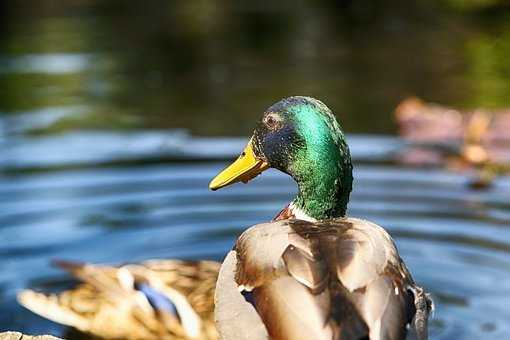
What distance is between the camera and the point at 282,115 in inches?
167

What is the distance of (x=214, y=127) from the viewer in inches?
374

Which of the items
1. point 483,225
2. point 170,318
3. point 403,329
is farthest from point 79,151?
point 403,329

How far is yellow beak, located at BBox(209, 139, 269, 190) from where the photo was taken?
14.6ft

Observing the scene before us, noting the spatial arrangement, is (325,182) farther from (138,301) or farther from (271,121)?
(138,301)

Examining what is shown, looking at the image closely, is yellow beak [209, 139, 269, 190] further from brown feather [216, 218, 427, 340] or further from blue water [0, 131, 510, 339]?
blue water [0, 131, 510, 339]

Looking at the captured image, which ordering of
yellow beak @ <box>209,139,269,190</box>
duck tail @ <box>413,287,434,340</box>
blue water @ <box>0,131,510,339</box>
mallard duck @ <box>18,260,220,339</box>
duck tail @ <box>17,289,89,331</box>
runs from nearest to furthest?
duck tail @ <box>413,287,434,340</box> → yellow beak @ <box>209,139,269,190</box> → mallard duck @ <box>18,260,220,339</box> → duck tail @ <box>17,289,89,331</box> → blue water @ <box>0,131,510,339</box>

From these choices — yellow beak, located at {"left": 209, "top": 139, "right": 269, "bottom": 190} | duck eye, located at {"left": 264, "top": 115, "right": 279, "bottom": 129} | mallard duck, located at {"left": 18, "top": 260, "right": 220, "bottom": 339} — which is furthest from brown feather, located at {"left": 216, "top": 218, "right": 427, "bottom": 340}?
mallard duck, located at {"left": 18, "top": 260, "right": 220, "bottom": 339}

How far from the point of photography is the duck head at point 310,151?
13.8ft

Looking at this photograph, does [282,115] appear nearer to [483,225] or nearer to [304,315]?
[304,315]

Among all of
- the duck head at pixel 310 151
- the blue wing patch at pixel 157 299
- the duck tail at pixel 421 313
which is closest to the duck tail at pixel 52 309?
the blue wing patch at pixel 157 299

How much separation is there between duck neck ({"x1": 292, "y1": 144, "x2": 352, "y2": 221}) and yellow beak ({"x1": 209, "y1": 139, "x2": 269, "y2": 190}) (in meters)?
0.20

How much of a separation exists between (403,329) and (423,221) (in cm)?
356

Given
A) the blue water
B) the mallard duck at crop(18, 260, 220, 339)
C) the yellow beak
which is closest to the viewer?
the yellow beak

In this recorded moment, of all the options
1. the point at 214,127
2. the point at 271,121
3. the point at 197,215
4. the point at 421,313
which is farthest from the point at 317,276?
the point at 214,127
